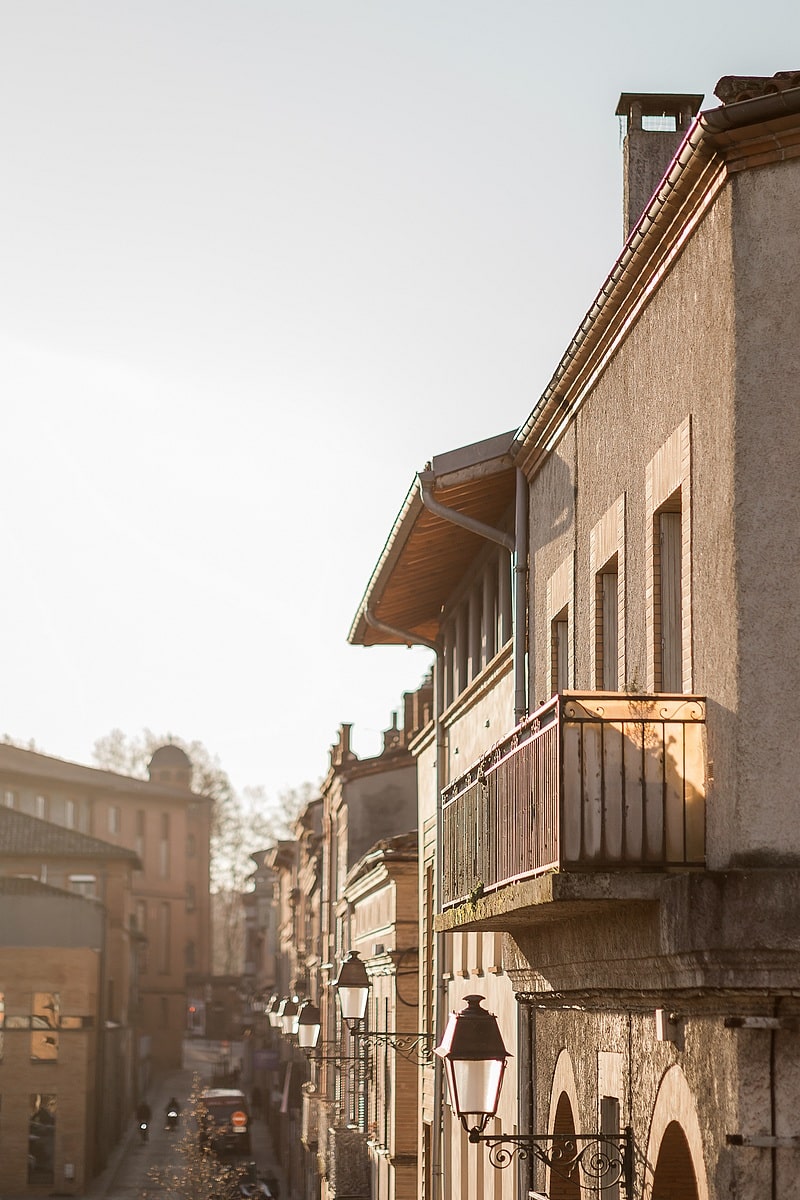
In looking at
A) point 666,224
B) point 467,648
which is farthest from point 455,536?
point 666,224

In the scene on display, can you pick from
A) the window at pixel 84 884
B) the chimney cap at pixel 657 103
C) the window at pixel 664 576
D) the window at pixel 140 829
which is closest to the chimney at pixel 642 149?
the chimney cap at pixel 657 103

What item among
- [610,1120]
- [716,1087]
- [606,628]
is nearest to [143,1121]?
[610,1120]

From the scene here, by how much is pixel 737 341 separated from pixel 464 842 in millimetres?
5620

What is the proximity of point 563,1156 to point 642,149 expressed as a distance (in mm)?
7155

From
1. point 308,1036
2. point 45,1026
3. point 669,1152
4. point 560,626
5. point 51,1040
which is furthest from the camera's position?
point 45,1026

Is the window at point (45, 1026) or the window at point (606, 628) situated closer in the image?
the window at point (606, 628)

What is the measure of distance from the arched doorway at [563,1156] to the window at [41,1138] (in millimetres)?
40744

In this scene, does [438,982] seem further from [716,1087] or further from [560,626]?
[716,1087]

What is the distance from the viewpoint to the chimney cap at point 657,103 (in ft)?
42.8

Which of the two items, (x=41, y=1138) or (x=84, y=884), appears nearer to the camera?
(x=41, y=1138)

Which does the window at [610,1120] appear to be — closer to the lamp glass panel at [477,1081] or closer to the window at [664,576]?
the lamp glass panel at [477,1081]

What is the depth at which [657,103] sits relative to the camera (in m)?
13.1

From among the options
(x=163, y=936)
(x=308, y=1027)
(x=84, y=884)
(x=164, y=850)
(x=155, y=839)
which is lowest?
(x=163, y=936)

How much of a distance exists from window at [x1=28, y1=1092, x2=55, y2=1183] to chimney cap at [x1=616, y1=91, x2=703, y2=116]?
43340 mm
